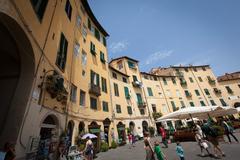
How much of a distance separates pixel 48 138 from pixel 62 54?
19.9 ft

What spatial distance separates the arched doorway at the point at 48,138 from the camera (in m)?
6.72

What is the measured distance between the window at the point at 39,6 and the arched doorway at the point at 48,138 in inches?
242

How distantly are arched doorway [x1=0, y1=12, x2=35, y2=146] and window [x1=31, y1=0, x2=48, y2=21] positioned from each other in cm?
191

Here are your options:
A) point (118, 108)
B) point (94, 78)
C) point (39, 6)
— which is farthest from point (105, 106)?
point (39, 6)

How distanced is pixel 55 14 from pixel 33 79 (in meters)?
5.49

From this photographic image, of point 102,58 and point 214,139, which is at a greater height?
point 102,58

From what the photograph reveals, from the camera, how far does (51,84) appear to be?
750 cm

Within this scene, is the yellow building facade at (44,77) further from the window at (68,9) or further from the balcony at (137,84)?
the balcony at (137,84)

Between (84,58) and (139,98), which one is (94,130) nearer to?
(84,58)

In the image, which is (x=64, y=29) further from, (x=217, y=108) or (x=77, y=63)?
(x=217, y=108)

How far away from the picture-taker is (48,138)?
7.91m

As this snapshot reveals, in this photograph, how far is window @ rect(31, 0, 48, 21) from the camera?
6.62 meters

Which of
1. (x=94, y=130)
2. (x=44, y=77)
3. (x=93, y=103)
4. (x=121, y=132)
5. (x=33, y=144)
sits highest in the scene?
(x=93, y=103)

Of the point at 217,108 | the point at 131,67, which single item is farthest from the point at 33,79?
the point at 131,67
